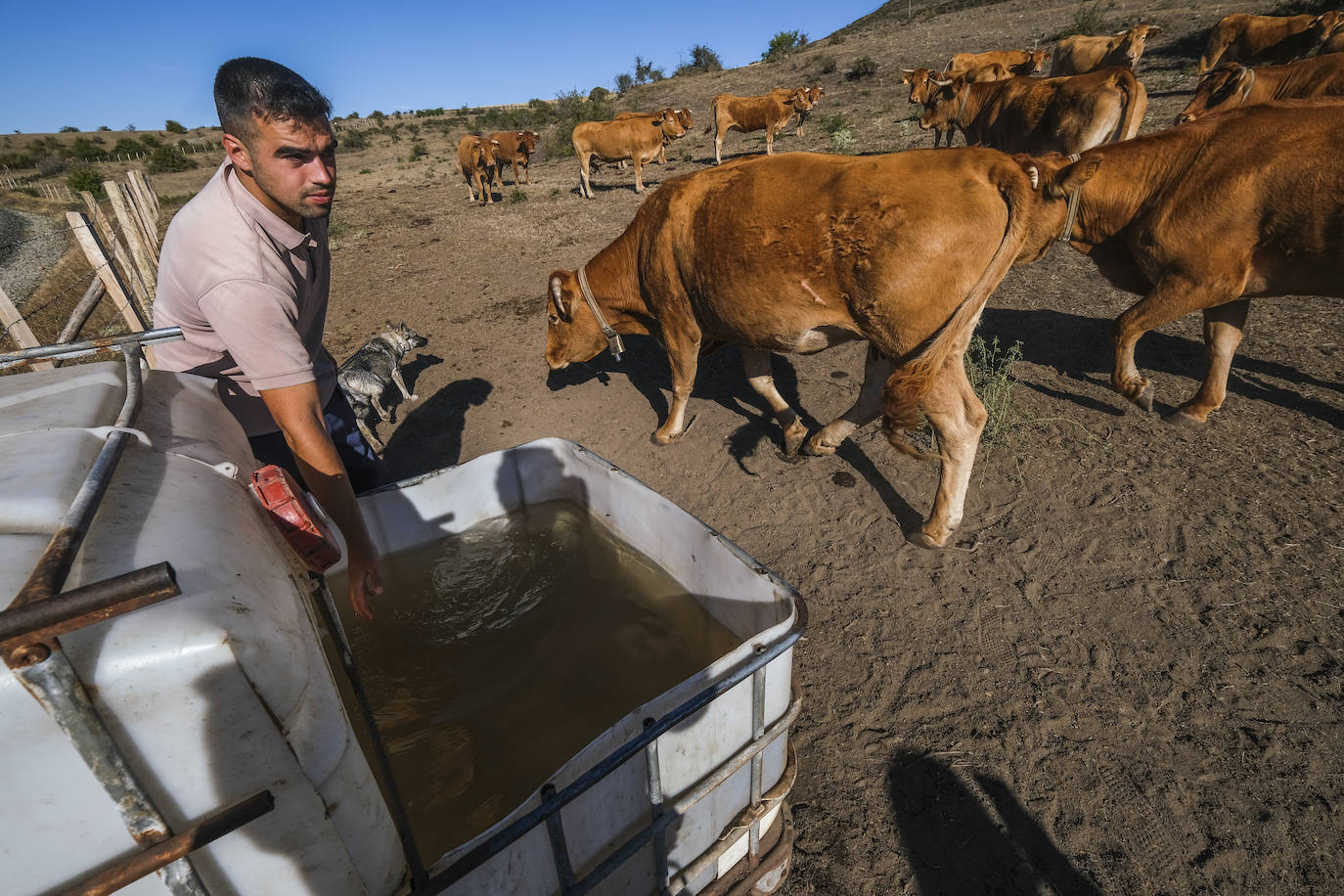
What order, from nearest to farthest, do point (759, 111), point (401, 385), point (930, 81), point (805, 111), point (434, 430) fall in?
point (434, 430) < point (401, 385) < point (930, 81) < point (759, 111) < point (805, 111)

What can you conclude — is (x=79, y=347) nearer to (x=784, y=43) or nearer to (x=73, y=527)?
(x=73, y=527)

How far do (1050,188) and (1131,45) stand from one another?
1471cm

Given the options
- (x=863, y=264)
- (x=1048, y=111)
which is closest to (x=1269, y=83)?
(x=1048, y=111)

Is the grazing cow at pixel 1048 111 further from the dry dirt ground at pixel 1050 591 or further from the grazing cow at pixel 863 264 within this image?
the grazing cow at pixel 863 264

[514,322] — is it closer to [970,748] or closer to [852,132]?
[970,748]

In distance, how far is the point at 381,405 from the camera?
5.92 metres

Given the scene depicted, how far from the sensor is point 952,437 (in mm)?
3475

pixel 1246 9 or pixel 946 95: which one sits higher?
pixel 1246 9

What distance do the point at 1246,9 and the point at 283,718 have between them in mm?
30821

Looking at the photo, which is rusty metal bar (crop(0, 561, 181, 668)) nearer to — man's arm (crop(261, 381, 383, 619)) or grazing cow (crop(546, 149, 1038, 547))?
man's arm (crop(261, 381, 383, 619))

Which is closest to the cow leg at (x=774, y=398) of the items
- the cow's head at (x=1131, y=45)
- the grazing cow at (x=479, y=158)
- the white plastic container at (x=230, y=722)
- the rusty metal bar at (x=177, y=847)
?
the white plastic container at (x=230, y=722)

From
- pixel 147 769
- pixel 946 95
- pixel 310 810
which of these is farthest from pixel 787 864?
pixel 946 95

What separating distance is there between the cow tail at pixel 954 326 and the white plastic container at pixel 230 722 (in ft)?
4.85

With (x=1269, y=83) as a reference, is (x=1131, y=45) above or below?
above
